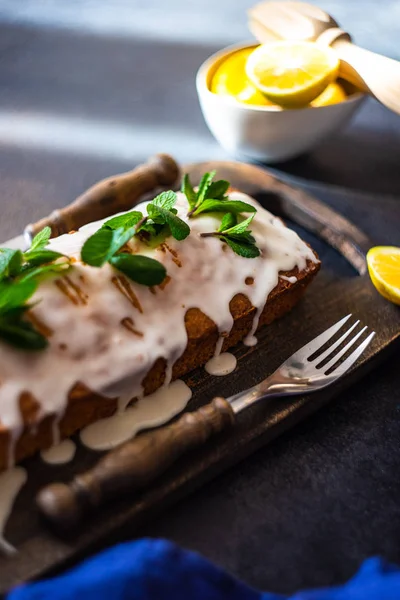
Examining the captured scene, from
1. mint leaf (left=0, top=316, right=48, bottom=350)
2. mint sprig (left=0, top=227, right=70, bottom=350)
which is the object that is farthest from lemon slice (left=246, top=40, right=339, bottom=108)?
mint leaf (left=0, top=316, right=48, bottom=350)

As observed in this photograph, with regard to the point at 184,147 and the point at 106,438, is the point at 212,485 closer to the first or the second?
the point at 106,438

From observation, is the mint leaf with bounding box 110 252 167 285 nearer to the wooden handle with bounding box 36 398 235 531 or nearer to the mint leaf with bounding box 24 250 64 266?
the mint leaf with bounding box 24 250 64 266

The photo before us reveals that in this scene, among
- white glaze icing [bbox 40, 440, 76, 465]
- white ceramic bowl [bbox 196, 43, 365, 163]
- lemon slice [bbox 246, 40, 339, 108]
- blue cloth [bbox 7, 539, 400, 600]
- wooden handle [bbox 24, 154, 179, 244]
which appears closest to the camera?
blue cloth [bbox 7, 539, 400, 600]

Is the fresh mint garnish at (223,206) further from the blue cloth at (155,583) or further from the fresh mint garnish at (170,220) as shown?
the blue cloth at (155,583)

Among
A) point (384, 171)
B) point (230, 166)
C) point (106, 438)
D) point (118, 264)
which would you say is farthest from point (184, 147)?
point (106, 438)

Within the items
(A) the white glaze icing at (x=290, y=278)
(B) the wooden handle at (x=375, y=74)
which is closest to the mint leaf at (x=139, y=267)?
(A) the white glaze icing at (x=290, y=278)

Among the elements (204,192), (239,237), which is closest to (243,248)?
(239,237)
